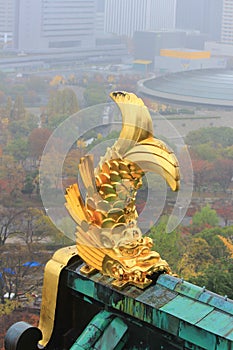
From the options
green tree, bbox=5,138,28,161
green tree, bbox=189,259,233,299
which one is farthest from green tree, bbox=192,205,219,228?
green tree, bbox=5,138,28,161

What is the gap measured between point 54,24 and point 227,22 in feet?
56.1

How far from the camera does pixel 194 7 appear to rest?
7994cm

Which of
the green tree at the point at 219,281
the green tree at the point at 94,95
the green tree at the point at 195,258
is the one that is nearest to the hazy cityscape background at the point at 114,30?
the green tree at the point at 94,95

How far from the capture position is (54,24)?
64875 millimetres

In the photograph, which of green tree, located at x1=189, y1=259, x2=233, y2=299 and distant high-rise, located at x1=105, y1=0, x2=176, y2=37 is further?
distant high-rise, located at x1=105, y1=0, x2=176, y2=37

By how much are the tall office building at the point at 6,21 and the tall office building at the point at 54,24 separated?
1045mm

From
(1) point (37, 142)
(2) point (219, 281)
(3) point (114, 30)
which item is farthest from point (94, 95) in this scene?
(3) point (114, 30)

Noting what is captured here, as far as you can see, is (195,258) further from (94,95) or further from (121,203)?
(94,95)

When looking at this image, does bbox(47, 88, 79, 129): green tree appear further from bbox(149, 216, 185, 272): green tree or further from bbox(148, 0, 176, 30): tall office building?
bbox(148, 0, 176, 30): tall office building

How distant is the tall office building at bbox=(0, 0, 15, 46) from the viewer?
206ft

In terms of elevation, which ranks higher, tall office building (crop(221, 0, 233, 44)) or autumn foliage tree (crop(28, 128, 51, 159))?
tall office building (crop(221, 0, 233, 44))

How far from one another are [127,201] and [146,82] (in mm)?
40641

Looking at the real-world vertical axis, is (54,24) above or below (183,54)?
above

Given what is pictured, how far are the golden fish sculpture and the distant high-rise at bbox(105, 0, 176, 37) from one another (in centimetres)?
7395
